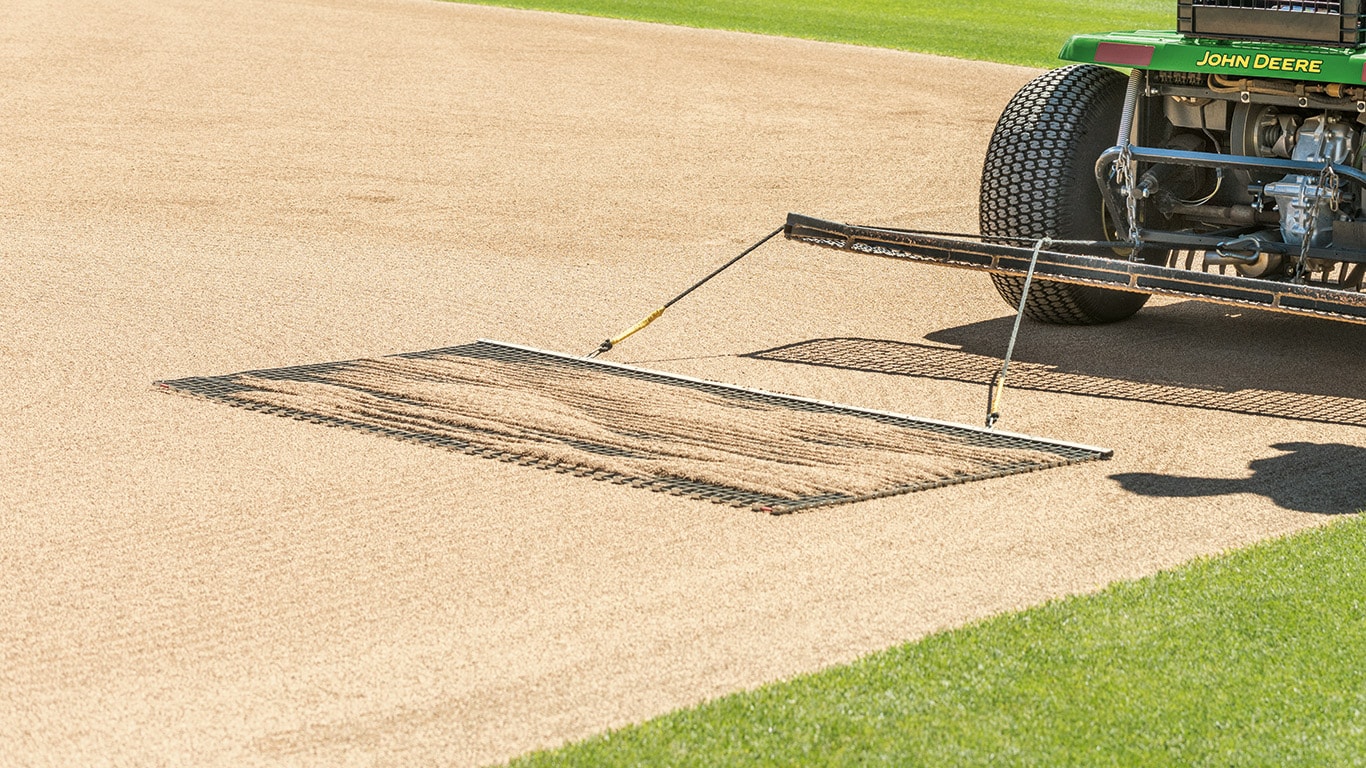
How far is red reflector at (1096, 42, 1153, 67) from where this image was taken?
7.37 meters

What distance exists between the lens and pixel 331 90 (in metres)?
15.6

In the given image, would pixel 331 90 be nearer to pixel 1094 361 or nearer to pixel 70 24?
pixel 70 24

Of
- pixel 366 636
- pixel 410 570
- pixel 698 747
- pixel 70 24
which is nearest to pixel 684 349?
pixel 410 570

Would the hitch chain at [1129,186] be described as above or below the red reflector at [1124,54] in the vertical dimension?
below

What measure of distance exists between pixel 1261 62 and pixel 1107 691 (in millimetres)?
3971

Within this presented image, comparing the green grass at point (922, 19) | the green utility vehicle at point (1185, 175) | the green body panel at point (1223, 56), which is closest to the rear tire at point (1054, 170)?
the green utility vehicle at point (1185, 175)

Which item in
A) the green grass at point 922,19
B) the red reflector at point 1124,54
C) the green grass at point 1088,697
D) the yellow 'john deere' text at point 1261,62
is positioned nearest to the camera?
the green grass at point 1088,697

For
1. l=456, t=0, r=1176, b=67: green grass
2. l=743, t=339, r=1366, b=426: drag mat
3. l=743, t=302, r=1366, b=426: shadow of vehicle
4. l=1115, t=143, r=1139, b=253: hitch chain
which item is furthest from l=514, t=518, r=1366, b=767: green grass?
l=456, t=0, r=1176, b=67: green grass

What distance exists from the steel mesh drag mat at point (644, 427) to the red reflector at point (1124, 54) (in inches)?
84.2

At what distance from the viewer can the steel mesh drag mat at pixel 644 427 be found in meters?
5.60

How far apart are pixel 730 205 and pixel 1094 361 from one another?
446 cm

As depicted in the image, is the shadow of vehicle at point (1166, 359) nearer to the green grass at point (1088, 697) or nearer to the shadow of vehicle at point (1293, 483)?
the shadow of vehicle at point (1293, 483)

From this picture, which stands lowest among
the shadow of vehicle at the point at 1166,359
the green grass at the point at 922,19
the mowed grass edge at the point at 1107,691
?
the shadow of vehicle at the point at 1166,359

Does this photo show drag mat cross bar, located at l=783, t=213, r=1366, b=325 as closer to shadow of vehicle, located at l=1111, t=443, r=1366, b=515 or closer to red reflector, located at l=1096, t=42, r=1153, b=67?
shadow of vehicle, located at l=1111, t=443, r=1366, b=515
